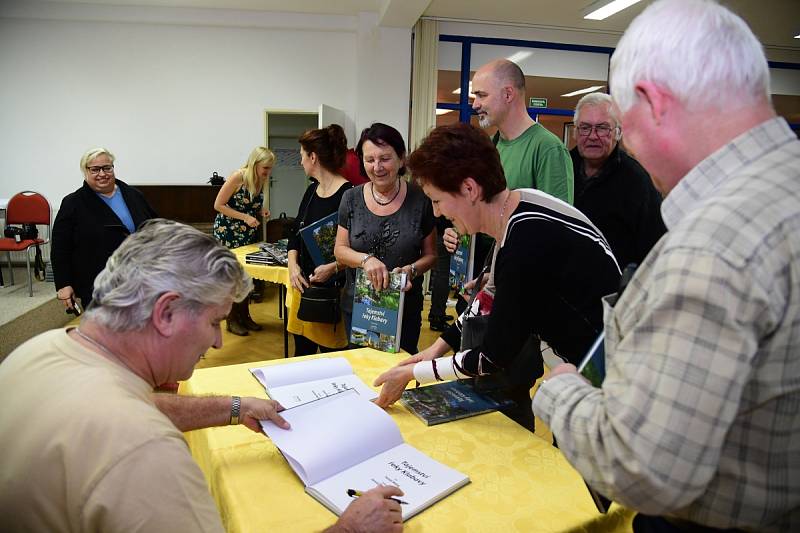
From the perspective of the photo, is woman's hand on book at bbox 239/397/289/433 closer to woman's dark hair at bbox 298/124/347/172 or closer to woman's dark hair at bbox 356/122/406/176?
woman's dark hair at bbox 356/122/406/176

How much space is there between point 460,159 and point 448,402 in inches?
28.1

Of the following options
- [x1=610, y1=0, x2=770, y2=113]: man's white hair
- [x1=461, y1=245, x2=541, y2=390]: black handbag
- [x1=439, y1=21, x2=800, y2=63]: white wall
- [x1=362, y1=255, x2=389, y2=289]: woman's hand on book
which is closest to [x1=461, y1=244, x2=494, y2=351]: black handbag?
[x1=461, y1=245, x2=541, y2=390]: black handbag

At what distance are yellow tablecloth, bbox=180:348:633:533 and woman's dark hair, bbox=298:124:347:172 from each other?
1970 mm

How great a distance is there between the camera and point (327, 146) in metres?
3.10

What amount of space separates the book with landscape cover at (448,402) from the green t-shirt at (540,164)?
1.17 m

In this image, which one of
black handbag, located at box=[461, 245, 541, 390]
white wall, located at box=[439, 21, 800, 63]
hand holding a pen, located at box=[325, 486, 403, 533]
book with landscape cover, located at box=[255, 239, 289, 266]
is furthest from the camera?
white wall, located at box=[439, 21, 800, 63]

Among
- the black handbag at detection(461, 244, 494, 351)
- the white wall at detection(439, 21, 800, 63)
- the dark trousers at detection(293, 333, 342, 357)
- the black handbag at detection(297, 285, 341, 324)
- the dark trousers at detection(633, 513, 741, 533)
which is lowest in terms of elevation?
the dark trousers at detection(293, 333, 342, 357)

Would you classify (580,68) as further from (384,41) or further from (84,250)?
(84,250)

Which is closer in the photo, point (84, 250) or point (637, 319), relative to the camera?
point (637, 319)

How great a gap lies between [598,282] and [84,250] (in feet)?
10.9

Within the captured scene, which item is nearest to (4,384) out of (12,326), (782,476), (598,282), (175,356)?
(175,356)

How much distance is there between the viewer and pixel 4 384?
2.93ft

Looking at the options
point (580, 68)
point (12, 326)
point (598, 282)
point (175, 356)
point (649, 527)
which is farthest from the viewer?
point (580, 68)

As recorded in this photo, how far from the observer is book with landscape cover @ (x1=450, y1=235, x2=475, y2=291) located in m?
2.08
